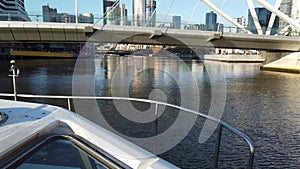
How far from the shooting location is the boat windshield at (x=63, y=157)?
1.39 m

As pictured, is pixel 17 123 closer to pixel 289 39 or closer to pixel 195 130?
pixel 195 130

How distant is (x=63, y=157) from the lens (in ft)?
4.92

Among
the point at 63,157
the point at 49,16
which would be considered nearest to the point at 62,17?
the point at 49,16

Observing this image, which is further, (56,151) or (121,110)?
(121,110)

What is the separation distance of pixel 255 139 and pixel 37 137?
7.21 metres

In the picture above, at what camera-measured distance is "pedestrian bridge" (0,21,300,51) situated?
19.9 m

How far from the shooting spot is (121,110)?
35.3ft

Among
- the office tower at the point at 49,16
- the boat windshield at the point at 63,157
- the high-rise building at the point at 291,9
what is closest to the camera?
the boat windshield at the point at 63,157

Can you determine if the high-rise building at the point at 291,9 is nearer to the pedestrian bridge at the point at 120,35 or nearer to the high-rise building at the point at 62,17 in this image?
the pedestrian bridge at the point at 120,35

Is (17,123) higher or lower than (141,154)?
higher

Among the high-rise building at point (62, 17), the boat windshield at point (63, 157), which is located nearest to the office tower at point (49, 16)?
the high-rise building at point (62, 17)

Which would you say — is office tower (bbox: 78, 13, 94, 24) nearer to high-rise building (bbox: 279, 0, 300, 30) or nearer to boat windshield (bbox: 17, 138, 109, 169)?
boat windshield (bbox: 17, 138, 109, 169)

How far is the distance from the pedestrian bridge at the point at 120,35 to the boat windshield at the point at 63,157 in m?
20.0

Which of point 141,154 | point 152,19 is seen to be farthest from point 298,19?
point 141,154
